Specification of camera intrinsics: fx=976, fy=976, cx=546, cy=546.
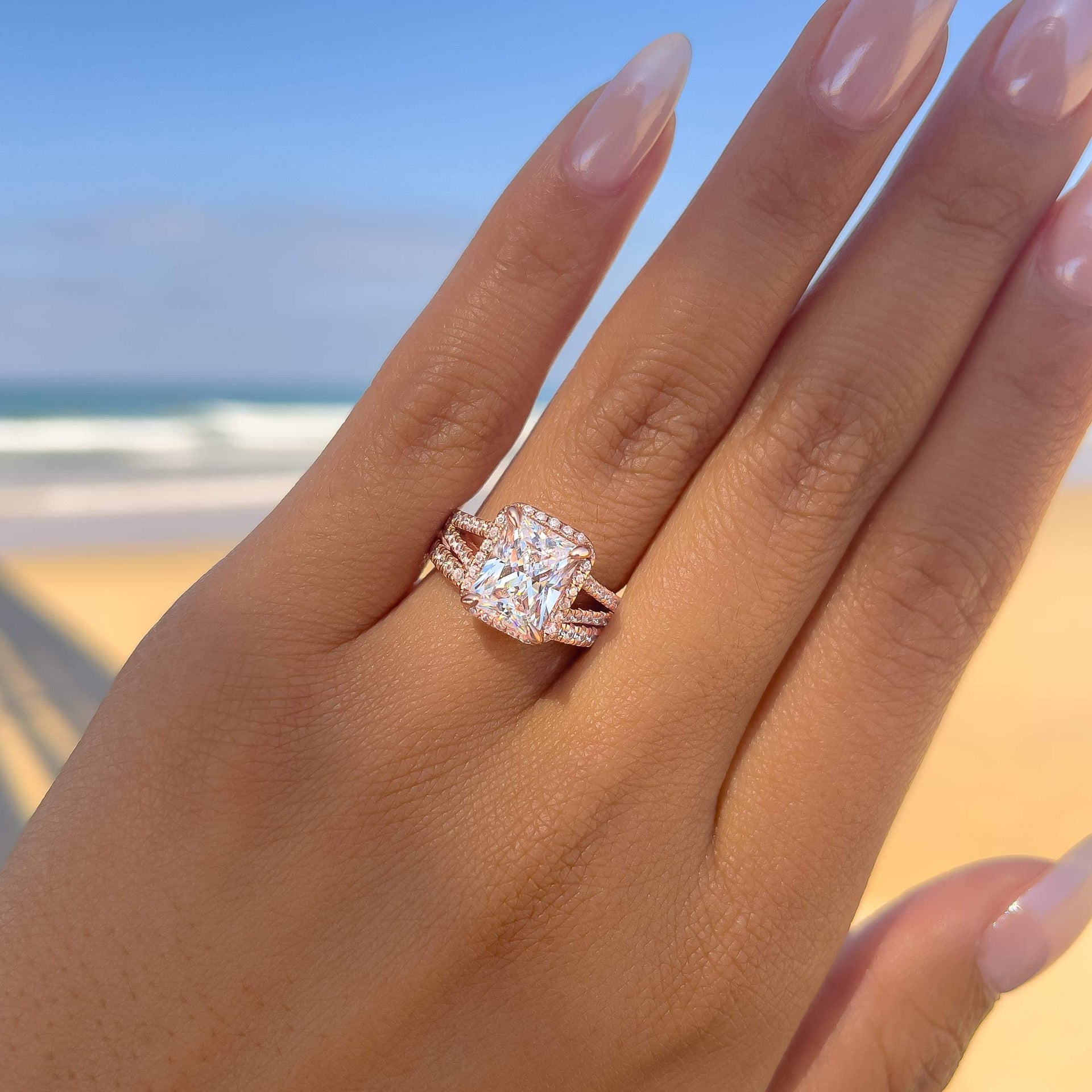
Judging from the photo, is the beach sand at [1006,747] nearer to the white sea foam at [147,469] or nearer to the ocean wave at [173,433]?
the white sea foam at [147,469]

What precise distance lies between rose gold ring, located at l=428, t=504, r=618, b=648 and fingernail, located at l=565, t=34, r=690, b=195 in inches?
11.8

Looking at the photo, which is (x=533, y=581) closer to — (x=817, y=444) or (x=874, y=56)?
(x=817, y=444)

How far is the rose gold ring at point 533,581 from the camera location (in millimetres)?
827

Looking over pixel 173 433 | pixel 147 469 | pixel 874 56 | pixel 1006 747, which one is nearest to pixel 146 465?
pixel 147 469

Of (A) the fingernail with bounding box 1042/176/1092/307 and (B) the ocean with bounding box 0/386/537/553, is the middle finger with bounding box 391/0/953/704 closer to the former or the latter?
(A) the fingernail with bounding box 1042/176/1092/307

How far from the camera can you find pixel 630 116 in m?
0.82

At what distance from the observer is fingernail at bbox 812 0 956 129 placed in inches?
30.3

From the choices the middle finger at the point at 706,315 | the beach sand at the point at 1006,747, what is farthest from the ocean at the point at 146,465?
the middle finger at the point at 706,315

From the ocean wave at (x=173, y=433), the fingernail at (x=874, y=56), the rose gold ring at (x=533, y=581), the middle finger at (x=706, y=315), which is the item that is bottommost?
the ocean wave at (x=173, y=433)

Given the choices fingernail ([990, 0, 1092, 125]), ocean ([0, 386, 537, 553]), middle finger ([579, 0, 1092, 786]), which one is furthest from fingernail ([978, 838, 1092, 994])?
ocean ([0, 386, 537, 553])

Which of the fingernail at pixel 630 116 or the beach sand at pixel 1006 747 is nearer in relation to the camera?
the fingernail at pixel 630 116

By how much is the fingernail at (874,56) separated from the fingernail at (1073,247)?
18 cm

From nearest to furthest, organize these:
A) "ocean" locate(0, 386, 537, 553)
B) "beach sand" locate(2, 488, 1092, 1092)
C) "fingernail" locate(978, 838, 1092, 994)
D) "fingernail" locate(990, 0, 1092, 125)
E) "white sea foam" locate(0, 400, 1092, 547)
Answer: "fingernail" locate(990, 0, 1092, 125), "fingernail" locate(978, 838, 1092, 994), "beach sand" locate(2, 488, 1092, 1092), "ocean" locate(0, 386, 537, 553), "white sea foam" locate(0, 400, 1092, 547)

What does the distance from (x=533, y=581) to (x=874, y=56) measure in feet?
1.65
